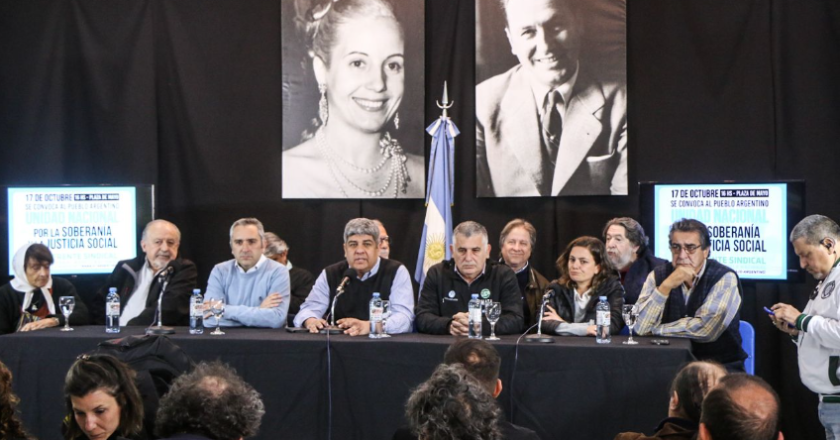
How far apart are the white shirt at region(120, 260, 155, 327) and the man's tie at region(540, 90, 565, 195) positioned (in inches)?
109

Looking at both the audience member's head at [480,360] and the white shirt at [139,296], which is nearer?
the audience member's head at [480,360]

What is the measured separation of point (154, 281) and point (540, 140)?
2832 mm

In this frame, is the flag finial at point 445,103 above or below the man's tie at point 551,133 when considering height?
above

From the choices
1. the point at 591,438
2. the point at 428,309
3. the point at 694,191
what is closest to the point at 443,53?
the point at 694,191

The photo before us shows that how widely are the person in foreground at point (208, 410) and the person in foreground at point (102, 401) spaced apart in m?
0.50

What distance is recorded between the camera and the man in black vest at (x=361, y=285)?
5047 mm

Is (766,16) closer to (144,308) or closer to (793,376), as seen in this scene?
(793,376)

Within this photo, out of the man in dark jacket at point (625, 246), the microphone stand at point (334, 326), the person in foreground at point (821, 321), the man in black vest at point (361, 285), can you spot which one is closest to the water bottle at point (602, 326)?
the person in foreground at point (821, 321)

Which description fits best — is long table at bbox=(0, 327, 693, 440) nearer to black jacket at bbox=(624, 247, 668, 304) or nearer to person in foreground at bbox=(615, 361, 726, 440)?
black jacket at bbox=(624, 247, 668, 304)

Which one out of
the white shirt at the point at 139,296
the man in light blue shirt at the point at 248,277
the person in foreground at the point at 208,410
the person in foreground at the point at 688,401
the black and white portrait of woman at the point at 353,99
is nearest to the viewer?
the person in foreground at the point at 208,410

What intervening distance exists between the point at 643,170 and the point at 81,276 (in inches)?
159

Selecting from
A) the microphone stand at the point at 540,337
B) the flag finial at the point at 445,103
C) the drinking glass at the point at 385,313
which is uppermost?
the flag finial at the point at 445,103

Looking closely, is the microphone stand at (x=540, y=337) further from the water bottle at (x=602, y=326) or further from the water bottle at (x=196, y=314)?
the water bottle at (x=196, y=314)

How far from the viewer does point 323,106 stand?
699cm
